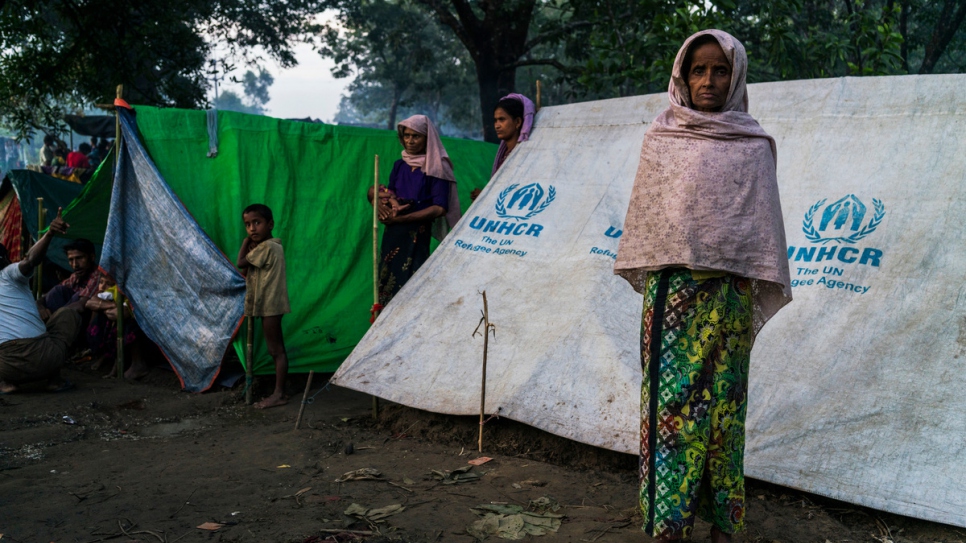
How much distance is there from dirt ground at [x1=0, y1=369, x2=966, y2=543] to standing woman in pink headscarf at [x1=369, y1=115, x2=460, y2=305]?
846 mm

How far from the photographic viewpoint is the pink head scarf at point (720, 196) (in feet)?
7.79

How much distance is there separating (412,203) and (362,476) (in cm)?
182

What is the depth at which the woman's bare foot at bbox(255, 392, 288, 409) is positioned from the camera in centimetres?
491

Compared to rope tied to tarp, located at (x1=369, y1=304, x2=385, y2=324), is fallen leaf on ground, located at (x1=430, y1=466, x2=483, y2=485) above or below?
below

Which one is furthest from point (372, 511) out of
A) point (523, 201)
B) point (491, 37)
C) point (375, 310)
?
point (491, 37)

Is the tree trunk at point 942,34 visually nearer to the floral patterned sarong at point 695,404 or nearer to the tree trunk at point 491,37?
the tree trunk at point 491,37

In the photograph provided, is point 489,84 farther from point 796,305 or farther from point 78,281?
point 796,305

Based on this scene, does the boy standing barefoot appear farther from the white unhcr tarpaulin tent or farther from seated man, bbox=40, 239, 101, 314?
seated man, bbox=40, 239, 101, 314

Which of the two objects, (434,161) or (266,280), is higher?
(434,161)

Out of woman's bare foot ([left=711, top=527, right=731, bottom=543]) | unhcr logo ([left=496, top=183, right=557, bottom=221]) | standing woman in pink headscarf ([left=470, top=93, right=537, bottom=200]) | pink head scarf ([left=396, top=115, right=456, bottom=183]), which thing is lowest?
woman's bare foot ([left=711, top=527, right=731, bottom=543])

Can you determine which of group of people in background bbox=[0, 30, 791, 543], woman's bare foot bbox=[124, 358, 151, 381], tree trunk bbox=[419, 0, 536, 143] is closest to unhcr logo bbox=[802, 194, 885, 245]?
group of people in background bbox=[0, 30, 791, 543]

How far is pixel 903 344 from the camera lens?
3033mm

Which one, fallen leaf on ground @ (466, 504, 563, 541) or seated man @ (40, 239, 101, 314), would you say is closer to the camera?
fallen leaf on ground @ (466, 504, 563, 541)

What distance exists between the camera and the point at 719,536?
244 cm
